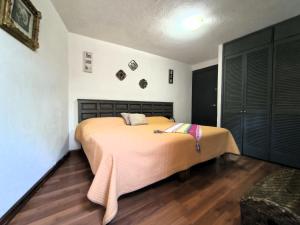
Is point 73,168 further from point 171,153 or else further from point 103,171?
point 171,153

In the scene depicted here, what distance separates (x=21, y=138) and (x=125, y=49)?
275 centimetres

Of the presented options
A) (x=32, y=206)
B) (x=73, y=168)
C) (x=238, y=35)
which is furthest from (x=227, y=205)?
(x=238, y=35)

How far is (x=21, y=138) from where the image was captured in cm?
133

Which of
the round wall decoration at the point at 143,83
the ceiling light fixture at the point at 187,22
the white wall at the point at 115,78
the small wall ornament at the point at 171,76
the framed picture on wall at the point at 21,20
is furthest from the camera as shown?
the small wall ornament at the point at 171,76

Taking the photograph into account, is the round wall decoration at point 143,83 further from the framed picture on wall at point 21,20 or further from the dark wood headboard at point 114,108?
the framed picture on wall at point 21,20

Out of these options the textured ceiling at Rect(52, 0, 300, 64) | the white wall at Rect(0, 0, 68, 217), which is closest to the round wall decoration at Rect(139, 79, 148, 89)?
the textured ceiling at Rect(52, 0, 300, 64)

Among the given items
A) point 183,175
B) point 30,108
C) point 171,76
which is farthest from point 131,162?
point 171,76

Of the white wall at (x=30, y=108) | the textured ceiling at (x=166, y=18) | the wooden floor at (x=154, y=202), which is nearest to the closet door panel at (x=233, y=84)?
the textured ceiling at (x=166, y=18)

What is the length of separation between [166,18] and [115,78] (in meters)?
1.61

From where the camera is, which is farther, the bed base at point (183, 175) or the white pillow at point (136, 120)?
the white pillow at point (136, 120)

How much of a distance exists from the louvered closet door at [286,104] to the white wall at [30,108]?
11.4 feet

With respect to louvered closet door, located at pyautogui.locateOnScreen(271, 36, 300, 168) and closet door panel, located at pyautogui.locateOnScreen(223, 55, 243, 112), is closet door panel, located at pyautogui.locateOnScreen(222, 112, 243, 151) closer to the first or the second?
closet door panel, located at pyautogui.locateOnScreen(223, 55, 243, 112)

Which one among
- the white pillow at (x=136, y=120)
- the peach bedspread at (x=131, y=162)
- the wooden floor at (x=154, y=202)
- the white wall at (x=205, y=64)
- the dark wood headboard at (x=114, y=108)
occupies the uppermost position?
the white wall at (x=205, y=64)

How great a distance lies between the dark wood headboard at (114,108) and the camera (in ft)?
9.46
